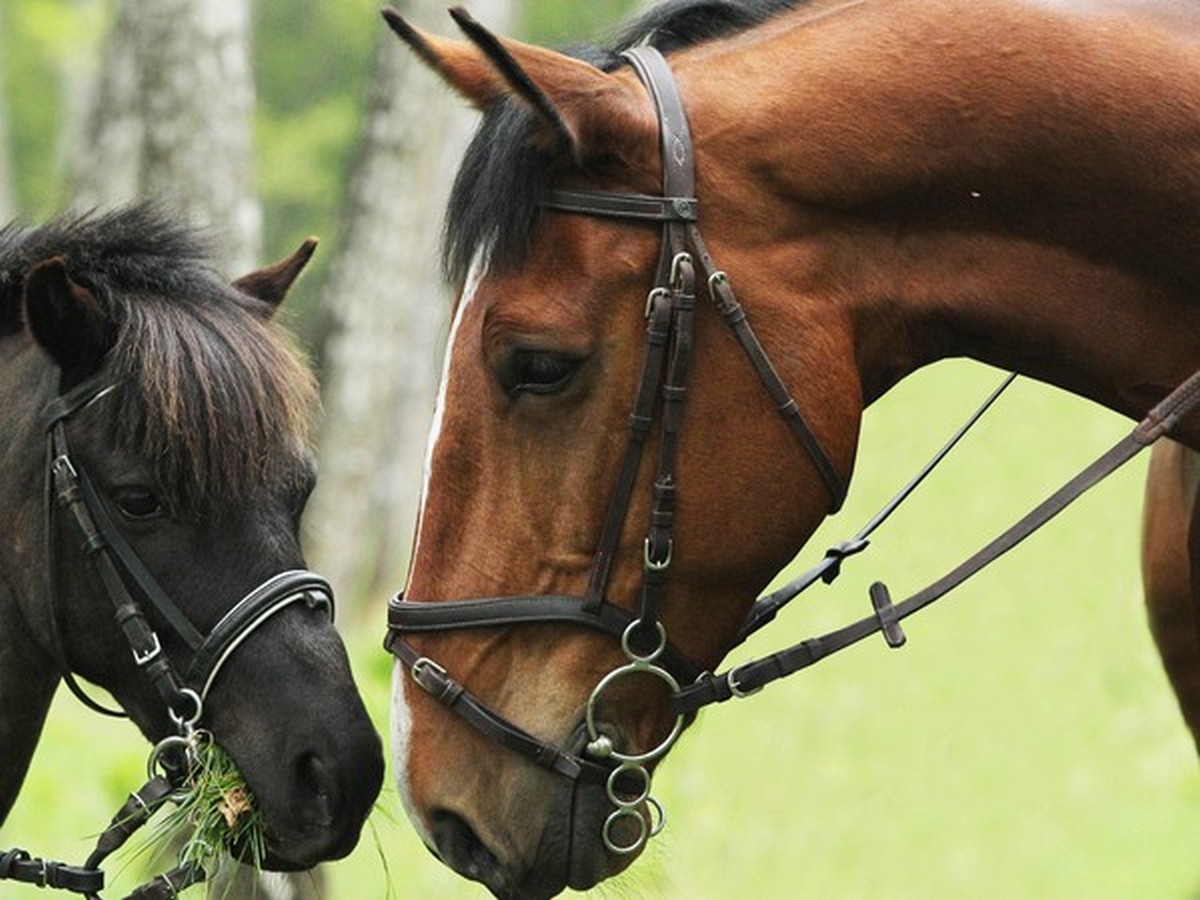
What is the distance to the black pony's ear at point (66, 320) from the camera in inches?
183

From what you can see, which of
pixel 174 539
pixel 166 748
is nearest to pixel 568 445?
pixel 174 539

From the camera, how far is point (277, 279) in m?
5.43

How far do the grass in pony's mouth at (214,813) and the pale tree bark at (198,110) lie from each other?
3850mm

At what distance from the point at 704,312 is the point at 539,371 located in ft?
1.12

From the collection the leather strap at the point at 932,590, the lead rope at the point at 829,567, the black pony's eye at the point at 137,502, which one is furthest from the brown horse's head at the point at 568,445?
the black pony's eye at the point at 137,502

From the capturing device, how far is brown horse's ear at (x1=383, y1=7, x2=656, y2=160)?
3791 mm

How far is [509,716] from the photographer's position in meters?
3.96

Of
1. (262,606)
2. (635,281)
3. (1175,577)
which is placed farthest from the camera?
(1175,577)

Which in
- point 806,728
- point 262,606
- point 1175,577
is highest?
point 262,606

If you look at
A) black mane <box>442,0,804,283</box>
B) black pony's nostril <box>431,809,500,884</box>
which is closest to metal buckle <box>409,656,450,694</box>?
black pony's nostril <box>431,809,500,884</box>

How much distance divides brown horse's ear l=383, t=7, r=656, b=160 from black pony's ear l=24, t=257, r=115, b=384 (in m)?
1.24

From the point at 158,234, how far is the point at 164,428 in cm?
70

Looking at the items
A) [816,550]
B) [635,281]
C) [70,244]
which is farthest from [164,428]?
[816,550]

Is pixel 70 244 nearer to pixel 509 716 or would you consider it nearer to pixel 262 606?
pixel 262 606
